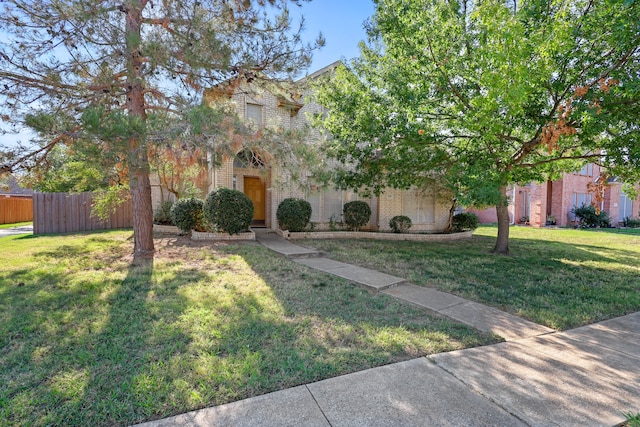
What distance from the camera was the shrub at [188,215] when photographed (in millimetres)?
11648

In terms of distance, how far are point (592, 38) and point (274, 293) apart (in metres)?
8.15

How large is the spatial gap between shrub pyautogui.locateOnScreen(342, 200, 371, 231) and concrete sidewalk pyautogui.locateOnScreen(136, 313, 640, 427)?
10282mm

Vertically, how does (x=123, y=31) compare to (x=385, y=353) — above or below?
above

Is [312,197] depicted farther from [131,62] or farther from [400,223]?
[131,62]

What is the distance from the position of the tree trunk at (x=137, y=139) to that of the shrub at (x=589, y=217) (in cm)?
2629

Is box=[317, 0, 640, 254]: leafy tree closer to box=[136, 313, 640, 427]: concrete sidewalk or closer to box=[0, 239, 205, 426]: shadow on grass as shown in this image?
box=[136, 313, 640, 427]: concrete sidewalk

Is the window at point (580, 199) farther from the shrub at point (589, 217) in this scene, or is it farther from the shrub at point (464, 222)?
the shrub at point (464, 222)

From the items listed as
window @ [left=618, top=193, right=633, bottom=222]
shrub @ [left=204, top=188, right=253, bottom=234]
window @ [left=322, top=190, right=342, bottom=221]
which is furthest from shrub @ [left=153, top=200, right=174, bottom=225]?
window @ [left=618, top=193, right=633, bottom=222]

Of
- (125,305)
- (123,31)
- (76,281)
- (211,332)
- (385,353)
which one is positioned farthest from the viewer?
(123,31)

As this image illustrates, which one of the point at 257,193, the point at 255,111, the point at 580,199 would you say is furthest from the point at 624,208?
the point at 255,111

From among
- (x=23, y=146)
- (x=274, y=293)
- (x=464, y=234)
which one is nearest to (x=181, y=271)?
(x=274, y=293)

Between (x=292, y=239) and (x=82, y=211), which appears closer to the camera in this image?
(x=292, y=239)

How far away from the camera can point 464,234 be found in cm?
1447

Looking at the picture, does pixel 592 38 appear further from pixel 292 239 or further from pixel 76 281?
pixel 76 281
